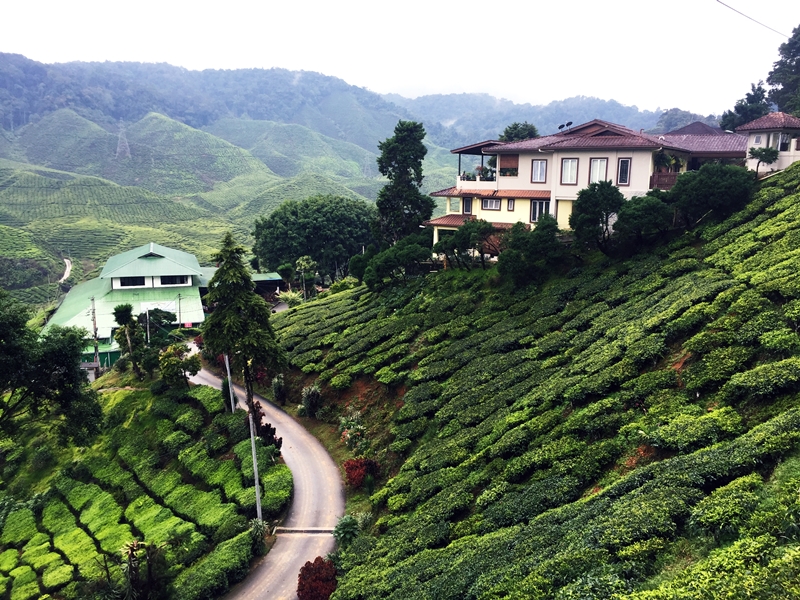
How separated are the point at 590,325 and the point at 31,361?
→ 26928 millimetres

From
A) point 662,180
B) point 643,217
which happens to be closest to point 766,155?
point 662,180

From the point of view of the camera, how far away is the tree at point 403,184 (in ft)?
167

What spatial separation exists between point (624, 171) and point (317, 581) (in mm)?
29316

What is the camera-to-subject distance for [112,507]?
29.9m

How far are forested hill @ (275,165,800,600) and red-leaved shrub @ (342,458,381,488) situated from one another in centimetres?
68

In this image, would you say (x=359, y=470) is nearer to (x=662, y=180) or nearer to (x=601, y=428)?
(x=601, y=428)

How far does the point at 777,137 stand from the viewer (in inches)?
1369

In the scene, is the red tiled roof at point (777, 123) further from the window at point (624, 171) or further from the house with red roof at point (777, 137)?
the window at point (624, 171)

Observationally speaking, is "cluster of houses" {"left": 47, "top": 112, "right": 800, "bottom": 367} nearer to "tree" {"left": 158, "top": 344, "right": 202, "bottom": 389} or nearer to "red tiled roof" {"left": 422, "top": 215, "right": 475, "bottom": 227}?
"red tiled roof" {"left": 422, "top": 215, "right": 475, "bottom": 227}

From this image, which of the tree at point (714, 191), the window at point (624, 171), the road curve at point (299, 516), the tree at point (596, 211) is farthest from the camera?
the window at point (624, 171)

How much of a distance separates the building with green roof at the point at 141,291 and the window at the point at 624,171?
142ft

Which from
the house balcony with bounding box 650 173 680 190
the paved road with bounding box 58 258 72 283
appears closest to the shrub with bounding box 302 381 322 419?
the house balcony with bounding box 650 173 680 190

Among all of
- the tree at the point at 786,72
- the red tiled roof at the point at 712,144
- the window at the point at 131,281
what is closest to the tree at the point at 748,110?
the tree at the point at 786,72

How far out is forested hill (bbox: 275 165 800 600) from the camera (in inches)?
466
